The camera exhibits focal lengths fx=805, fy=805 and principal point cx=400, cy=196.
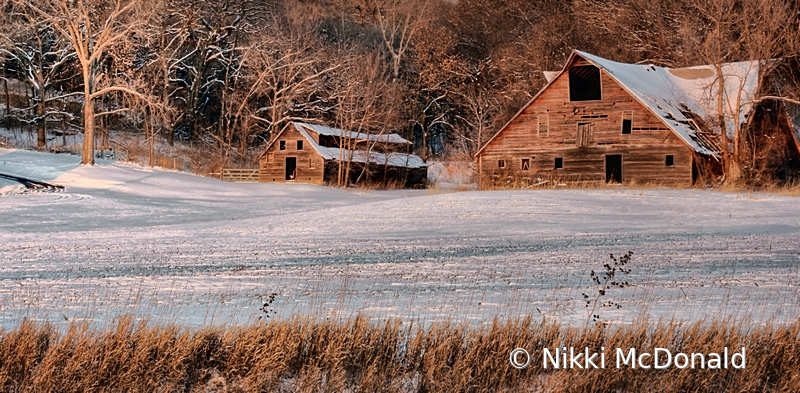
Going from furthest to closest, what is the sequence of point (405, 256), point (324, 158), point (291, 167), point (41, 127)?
point (291, 167) < point (324, 158) < point (41, 127) < point (405, 256)

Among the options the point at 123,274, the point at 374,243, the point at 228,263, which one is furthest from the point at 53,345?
the point at 374,243

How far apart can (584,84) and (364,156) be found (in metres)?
22.0

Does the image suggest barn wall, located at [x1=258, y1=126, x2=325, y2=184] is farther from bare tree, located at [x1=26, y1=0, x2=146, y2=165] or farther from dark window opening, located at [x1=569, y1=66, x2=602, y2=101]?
dark window opening, located at [x1=569, y1=66, x2=602, y2=101]

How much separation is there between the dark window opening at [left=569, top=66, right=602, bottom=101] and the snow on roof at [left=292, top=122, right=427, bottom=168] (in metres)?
20.7

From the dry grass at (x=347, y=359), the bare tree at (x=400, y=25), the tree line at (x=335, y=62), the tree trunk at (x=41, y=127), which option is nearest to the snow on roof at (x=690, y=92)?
the tree line at (x=335, y=62)

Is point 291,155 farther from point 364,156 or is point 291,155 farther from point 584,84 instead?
point 584,84

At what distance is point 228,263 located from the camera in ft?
61.3

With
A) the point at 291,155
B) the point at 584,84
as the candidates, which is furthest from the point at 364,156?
the point at 584,84

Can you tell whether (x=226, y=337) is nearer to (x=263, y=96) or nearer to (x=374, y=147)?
(x=374, y=147)

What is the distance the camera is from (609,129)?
46.8 metres

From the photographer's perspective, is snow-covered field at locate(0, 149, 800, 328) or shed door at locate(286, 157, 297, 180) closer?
snow-covered field at locate(0, 149, 800, 328)

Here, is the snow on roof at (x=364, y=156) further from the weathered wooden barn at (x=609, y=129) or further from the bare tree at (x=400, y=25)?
the weathered wooden barn at (x=609, y=129)

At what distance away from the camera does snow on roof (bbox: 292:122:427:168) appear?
6378 cm

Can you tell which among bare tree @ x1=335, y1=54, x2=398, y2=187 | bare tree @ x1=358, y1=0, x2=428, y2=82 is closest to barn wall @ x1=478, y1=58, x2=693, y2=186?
bare tree @ x1=335, y1=54, x2=398, y2=187
